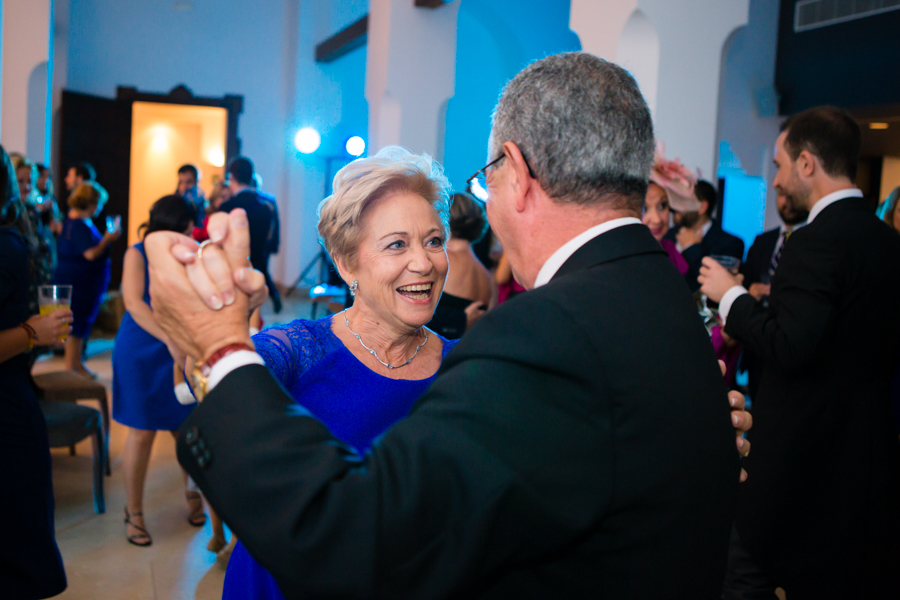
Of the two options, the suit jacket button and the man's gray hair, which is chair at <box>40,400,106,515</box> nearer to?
the suit jacket button

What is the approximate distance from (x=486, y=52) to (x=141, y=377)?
9546mm

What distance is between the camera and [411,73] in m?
6.70

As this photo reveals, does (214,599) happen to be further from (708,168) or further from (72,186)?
(72,186)

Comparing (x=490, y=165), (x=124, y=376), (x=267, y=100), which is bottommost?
(x=124, y=376)

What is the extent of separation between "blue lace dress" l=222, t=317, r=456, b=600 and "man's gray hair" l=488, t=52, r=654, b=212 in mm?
748

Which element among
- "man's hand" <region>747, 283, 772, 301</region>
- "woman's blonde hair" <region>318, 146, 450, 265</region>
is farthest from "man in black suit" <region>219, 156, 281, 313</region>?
"woman's blonde hair" <region>318, 146, 450, 265</region>

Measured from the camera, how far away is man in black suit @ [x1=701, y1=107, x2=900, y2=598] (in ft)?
6.29

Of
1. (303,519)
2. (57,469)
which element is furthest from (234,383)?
(57,469)

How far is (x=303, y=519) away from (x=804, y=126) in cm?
197

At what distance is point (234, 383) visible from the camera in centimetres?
80

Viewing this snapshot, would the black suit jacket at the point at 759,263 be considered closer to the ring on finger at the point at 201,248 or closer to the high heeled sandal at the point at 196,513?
the high heeled sandal at the point at 196,513

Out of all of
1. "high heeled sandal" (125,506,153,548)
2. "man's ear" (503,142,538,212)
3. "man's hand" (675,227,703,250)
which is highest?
"man's hand" (675,227,703,250)

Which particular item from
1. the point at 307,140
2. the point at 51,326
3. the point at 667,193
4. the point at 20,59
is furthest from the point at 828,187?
the point at 307,140

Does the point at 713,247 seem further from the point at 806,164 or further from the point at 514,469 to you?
the point at 514,469
